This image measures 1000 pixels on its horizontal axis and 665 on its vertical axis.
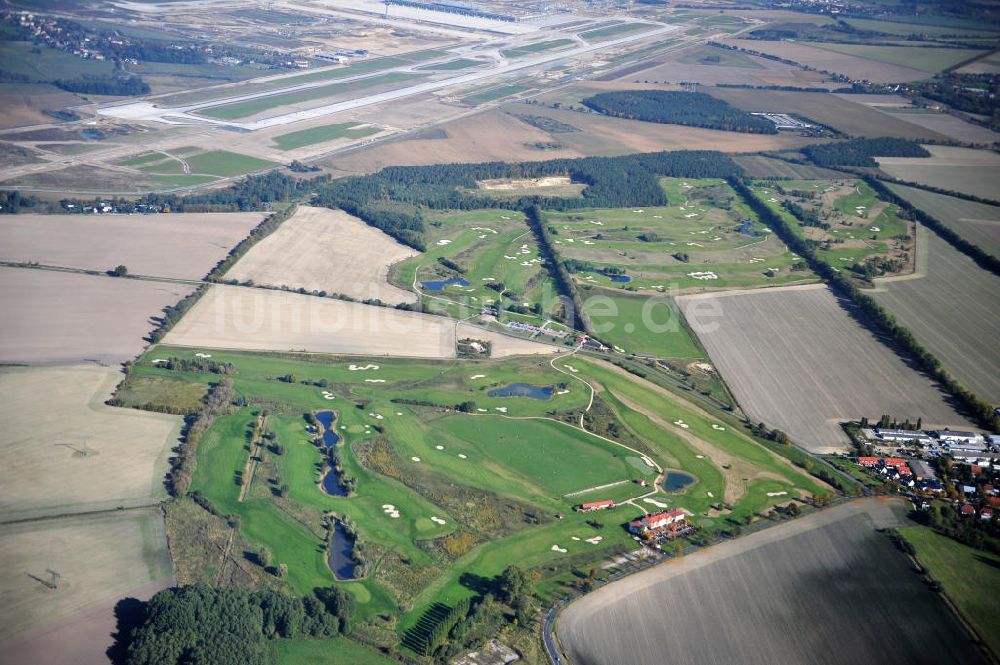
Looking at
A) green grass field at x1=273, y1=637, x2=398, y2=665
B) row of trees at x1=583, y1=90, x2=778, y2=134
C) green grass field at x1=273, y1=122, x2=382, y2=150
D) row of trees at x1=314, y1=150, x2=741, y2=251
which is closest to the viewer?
green grass field at x1=273, y1=637, x2=398, y2=665

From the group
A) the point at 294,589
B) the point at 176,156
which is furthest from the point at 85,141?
the point at 294,589

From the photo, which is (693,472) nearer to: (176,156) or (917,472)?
(917,472)

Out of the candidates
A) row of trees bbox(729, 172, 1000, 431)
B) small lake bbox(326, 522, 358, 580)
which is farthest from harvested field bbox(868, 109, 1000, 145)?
small lake bbox(326, 522, 358, 580)

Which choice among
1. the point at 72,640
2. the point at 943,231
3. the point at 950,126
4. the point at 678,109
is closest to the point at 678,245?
the point at 943,231

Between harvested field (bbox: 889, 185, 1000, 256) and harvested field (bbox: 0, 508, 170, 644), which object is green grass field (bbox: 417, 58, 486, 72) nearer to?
harvested field (bbox: 889, 185, 1000, 256)

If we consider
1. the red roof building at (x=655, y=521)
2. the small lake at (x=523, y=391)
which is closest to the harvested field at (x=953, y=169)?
the small lake at (x=523, y=391)
